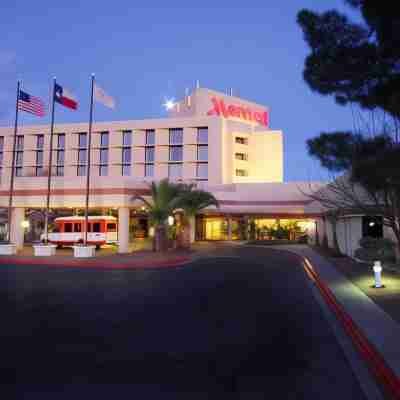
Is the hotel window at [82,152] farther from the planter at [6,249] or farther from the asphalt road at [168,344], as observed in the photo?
the asphalt road at [168,344]

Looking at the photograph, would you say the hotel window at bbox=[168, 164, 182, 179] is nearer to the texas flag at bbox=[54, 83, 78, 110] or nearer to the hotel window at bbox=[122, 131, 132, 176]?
the hotel window at bbox=[122, 131, 132, 176]

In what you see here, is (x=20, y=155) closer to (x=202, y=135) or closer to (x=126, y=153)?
(x=126, y=153)

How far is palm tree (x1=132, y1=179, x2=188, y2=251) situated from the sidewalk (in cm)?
1550

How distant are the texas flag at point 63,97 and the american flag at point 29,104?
81.5 inches

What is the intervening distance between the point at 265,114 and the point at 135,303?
215ft

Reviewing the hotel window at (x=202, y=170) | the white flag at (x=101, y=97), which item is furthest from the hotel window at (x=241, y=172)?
the white flag at (x=101, y=97)

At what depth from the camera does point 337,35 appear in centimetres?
1155

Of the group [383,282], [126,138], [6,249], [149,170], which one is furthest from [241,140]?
[383,282]

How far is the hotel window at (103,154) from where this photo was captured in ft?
218

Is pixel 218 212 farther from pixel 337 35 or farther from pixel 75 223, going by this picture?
pixel 337 35

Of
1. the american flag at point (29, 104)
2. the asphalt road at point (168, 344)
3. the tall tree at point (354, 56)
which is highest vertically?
the american flag at point (29, 104)

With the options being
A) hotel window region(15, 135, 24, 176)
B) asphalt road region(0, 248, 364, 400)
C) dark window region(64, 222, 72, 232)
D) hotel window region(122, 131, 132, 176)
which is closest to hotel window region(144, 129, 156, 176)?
hotel window region(122, 131, 132, 176)

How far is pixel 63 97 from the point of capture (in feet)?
83.0

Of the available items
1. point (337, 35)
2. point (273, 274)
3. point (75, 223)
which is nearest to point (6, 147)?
point (75, 223)
